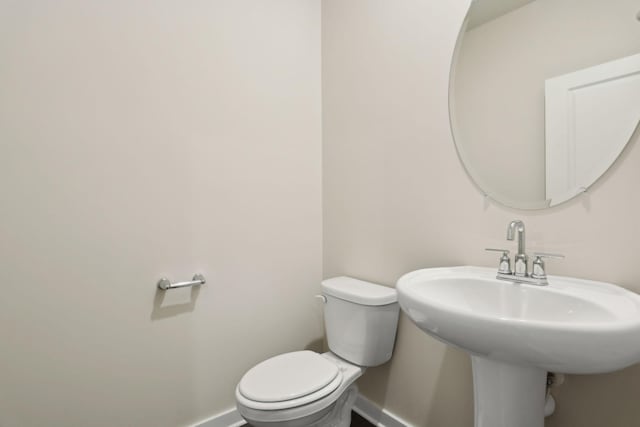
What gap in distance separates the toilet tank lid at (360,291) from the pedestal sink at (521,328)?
32 cm

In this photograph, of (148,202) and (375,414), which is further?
(375,414)

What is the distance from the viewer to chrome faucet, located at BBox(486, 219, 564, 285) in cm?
93

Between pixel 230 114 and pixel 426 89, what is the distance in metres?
0.89

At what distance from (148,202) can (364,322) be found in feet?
3.38

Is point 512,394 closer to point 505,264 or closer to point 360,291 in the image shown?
point 505,264

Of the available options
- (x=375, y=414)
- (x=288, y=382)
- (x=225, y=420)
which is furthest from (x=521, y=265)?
(x=225, y=420)

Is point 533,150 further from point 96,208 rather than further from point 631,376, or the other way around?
point 96,208

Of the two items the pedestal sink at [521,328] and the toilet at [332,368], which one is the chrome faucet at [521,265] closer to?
the pedestal sink at [521,328]

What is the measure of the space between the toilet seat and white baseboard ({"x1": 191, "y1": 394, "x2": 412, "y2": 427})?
40cm

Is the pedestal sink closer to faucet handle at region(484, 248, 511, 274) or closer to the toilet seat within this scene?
faucet handle at region(484, 248, 511, 274)

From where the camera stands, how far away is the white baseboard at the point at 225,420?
1437 millimetres

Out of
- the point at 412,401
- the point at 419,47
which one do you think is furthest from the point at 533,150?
the point at 412,401

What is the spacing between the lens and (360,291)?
1.39 metres

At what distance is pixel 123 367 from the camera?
1.25 metres
